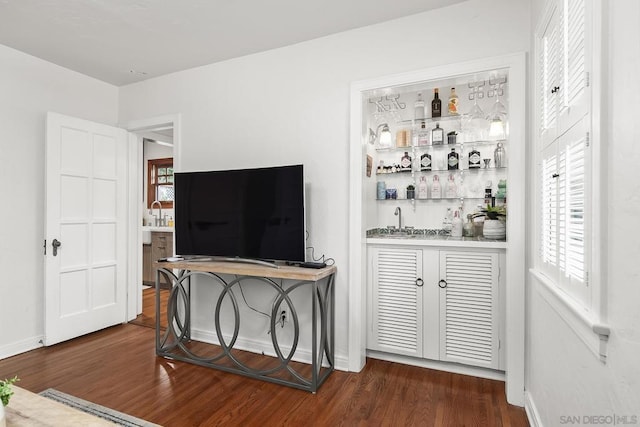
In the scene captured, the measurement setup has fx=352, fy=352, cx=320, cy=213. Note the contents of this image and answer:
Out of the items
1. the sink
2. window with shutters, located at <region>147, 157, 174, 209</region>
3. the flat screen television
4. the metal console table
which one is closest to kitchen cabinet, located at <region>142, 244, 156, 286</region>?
the sink

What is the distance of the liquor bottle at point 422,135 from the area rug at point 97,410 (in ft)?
9.59

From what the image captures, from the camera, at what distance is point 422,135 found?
3.24 m

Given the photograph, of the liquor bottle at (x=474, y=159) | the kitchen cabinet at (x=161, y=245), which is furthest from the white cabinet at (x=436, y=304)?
the kitchen cabinet at (x=161, y=245)

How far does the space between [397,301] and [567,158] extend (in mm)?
1698

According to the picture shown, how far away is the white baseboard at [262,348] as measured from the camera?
2.79 m

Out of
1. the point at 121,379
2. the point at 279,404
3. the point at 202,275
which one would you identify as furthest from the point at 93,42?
the point at 279,404

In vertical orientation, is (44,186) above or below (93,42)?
below

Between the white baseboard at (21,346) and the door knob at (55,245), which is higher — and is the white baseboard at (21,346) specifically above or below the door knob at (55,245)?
below

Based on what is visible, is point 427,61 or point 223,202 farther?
point 223,202

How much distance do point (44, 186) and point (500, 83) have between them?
422cm

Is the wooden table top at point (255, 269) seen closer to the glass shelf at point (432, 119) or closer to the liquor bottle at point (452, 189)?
the liquor bottle at point (452, 189)

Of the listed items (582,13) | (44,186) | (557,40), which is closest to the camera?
(582,13)

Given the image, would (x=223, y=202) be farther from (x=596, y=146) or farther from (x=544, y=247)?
(x=596, y=146)

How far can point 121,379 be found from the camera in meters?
2.62
